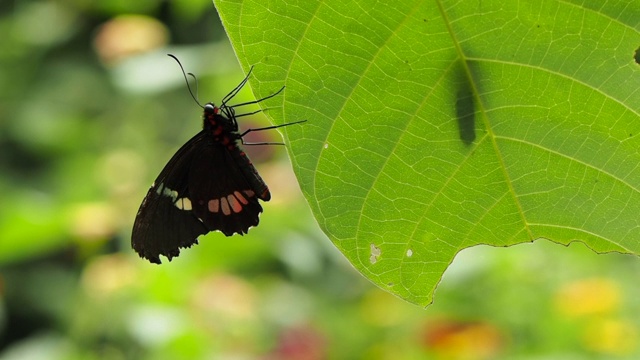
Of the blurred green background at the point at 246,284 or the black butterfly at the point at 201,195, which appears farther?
the blurred green background at the point at 246,284

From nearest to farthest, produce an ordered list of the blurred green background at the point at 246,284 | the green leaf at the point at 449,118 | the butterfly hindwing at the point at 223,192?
the green leaf at the point at 449,118 < the butterfly hindwing at the point at 223,192 < the blurred green background at the point at 246,284

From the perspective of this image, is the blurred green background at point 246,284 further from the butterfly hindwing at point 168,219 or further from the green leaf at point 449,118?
the green leaf at point 449,118

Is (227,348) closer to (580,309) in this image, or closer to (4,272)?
(580,309)

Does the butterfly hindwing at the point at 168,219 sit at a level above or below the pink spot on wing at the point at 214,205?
below

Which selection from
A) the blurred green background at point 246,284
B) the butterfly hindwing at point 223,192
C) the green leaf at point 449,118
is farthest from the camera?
the blurred green background at point 246,284

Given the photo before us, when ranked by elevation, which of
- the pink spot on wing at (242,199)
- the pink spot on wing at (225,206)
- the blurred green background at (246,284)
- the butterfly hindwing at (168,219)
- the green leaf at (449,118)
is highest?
the green leaf at (449,118)

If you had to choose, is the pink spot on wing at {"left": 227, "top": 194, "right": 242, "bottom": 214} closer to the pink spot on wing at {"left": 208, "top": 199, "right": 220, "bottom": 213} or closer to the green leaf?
the pink spot on wing at {"left": 208, "top": 199, "right": 220, "bottom": 213}

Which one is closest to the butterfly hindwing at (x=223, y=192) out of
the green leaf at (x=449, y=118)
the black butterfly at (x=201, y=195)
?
the black butterfly at (x=201, y=195)
